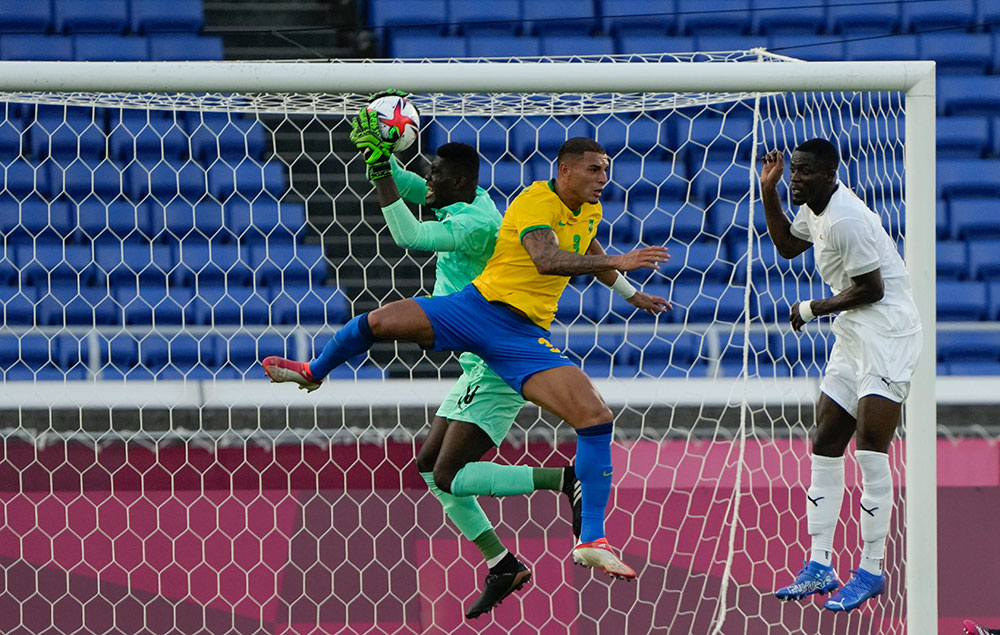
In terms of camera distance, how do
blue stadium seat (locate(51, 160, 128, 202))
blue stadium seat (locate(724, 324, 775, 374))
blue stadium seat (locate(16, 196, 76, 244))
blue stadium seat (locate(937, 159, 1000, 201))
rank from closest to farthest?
blue stadium seat (locate(724, 324, 775, 374)), blue stadium seat (locate(16, 196, 76, 244)), blue stadium seat (locate(51, 160, 128, 202)), blue stadium seat (locate(937, 159, 1000, 201))

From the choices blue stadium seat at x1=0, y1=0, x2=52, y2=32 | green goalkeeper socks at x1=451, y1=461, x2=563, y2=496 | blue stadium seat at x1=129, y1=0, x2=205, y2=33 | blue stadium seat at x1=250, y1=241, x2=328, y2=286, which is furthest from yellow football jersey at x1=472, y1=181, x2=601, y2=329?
blue stadium seat at x1=0, y1=0, x2=52, y2=32

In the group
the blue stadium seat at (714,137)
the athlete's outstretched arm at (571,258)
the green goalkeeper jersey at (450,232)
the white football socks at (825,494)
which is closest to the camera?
the athlete's outstretched arm at (571,258)

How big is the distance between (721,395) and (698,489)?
0.87 meters

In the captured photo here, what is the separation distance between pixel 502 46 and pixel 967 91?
3.17 metres

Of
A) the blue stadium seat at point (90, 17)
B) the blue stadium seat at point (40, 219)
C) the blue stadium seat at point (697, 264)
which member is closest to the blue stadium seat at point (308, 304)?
the blue stadium seat at point (40, 219)

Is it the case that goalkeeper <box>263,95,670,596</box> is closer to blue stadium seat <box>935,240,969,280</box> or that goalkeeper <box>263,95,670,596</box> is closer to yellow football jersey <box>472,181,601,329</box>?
yellow football jersey <box>472,181,601,329</box>

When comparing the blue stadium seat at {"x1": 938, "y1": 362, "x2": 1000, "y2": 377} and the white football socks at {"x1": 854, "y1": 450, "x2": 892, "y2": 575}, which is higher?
the blue stadium seat at {"x1": 938, "y1": 362, "x2": 1000, "y2": 377}

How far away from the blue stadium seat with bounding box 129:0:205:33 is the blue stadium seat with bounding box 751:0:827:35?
3772 mm

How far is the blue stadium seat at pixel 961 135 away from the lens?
846 cm

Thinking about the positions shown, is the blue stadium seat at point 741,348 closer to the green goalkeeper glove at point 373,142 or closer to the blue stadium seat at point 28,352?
the green goalkeeper glove at point 373,142

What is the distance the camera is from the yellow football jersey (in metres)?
3.71

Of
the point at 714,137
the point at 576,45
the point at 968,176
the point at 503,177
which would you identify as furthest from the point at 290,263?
the point at 968,176

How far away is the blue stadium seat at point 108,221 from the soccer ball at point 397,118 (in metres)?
3.61

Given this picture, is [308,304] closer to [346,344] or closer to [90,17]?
[90,17]
